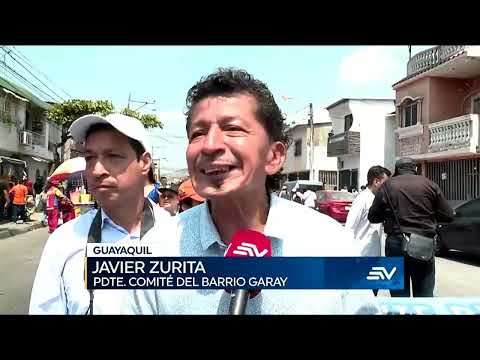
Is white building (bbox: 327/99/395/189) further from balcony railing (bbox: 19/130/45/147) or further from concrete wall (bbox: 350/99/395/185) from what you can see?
balcony railing (bbox: 19/130/45/147)

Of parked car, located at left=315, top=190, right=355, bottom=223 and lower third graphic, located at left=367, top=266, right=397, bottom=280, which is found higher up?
parked car, located at left=315, top=190, right=355, bottom=223

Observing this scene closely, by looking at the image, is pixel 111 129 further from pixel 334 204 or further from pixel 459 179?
pixel 459 179

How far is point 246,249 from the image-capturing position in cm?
145

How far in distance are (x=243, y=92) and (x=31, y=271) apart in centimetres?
169

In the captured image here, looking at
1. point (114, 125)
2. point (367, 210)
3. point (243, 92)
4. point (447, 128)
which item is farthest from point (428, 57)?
point (367, 210)

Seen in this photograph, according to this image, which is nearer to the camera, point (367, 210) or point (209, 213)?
point (209, 213)

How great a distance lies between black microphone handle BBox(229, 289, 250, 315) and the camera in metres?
1.42

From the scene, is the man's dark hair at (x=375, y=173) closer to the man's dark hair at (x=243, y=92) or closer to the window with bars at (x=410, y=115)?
the window with bars at (x=410, y=115)

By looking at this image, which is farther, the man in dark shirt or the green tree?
the man in dark shirt

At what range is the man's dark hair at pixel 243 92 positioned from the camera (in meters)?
1.41

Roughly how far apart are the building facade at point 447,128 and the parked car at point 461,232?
25 centimetres

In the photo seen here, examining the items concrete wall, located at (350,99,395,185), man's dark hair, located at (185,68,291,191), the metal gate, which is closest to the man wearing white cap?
man's dark hair, located at (185,68,291,191)

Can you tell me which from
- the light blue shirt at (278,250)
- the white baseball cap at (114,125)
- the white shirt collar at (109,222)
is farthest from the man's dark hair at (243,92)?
the white shirt collar at (109,222)
